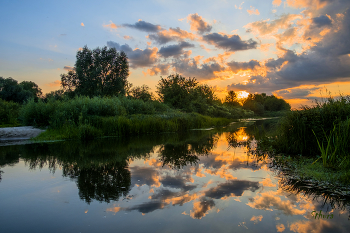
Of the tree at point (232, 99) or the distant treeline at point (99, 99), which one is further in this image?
the tree at point (232, 99)

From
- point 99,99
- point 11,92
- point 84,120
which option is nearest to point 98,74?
point 11,92

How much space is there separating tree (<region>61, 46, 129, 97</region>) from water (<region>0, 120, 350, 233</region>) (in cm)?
3518

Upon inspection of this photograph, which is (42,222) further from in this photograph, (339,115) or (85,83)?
(85,83)

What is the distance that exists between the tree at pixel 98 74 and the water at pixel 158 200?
35184 mm

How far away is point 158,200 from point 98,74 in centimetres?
4029

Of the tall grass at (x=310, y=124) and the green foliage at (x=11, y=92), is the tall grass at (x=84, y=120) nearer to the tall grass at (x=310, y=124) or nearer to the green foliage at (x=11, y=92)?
the tall grass at (x=310, y=124)

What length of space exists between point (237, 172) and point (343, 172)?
2318 mm

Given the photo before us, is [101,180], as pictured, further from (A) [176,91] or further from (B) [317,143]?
(A) [176,91]

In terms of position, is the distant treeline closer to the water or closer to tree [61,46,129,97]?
tree [61,46,129,97]

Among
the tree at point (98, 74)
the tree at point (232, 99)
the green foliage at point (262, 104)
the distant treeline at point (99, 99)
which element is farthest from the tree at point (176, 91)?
the green foliage at point (262, 104)

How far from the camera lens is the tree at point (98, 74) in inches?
1599

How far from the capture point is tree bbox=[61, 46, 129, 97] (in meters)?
40.6

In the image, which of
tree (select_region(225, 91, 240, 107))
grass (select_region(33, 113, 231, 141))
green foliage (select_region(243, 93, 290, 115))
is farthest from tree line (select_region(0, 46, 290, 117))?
green foliage (select_region(243, 93, 290, 115))

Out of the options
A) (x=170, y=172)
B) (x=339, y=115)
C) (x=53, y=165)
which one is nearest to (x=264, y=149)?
(x=339, y=115)
